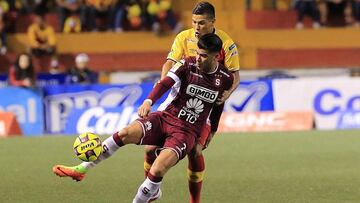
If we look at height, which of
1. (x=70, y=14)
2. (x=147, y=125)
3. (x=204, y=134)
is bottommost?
(x=70, y=14)

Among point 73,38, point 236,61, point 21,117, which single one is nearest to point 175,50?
point 236,61

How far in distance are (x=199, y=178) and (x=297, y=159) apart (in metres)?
4.76

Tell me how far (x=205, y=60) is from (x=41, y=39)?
16020 mm

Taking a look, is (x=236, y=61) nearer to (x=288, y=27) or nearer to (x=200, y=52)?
(x=200, y=52)

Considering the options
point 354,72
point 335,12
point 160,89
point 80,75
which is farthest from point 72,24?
point 160,89

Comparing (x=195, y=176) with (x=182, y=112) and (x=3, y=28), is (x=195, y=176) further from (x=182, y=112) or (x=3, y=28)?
(x=3, y=28)

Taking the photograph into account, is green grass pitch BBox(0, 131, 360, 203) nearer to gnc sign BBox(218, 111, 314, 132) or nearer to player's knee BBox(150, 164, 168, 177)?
player's knee BBox(150, 164, 168, 177)

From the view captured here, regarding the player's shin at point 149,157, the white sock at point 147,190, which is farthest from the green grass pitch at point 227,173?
the white sock at point 147,190

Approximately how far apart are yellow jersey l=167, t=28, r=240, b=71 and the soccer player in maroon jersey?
2.30 feet

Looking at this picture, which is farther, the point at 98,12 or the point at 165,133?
the point at 98,12

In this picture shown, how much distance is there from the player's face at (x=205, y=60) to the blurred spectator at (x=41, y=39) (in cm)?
1538

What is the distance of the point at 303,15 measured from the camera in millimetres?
25766

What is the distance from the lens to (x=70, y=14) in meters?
24.8

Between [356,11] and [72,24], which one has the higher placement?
[356,11]
